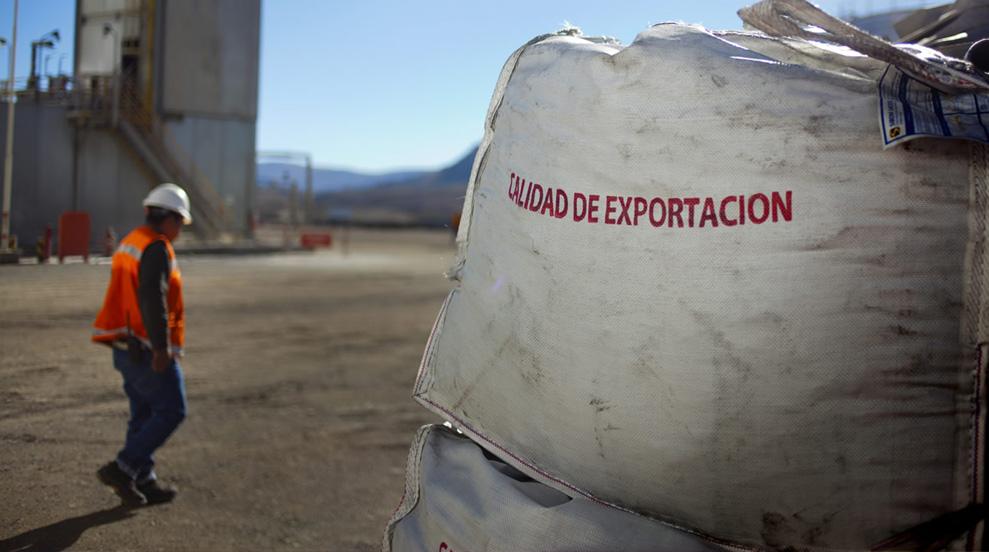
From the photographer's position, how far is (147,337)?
4359mm

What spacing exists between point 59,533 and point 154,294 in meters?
1.17

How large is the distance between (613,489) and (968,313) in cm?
95

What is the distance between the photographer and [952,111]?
2.01 meters

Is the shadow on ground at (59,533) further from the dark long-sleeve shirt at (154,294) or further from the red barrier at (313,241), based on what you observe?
the red barrier at (313,241)

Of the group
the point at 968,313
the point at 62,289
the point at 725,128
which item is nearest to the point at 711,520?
the point at 968,313

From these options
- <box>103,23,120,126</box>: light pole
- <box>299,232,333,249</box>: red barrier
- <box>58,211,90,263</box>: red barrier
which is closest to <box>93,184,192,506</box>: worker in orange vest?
<box>58,211,90,263</box>: red barrier

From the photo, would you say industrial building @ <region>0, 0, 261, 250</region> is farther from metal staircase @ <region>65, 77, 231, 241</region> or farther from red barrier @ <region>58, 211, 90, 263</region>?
red barrier @ <region>58, 211, 90, 263</region>

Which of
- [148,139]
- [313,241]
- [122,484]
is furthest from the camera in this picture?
[313,241]

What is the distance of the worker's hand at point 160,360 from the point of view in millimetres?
4312

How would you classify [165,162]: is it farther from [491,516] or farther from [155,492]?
[491,516]

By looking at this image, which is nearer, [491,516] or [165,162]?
[491,516]

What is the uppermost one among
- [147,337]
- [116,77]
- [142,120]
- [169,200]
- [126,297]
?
[116,77]

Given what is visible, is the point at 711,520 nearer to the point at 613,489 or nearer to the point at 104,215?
the point at 613,489

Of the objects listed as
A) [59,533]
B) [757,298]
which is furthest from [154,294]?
[757,298]
